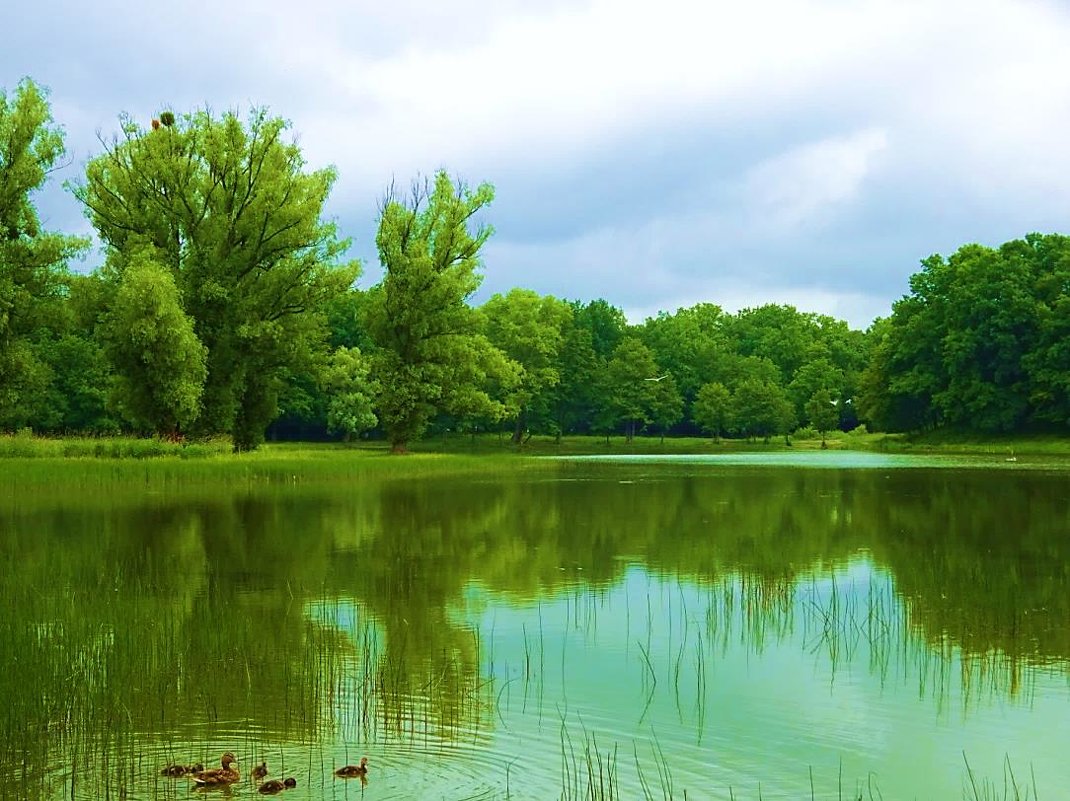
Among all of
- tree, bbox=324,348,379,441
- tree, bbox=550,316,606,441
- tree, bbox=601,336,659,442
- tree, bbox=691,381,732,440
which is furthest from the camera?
tree, bbox=691,381,732,440

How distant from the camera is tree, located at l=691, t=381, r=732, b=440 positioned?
4631 inches

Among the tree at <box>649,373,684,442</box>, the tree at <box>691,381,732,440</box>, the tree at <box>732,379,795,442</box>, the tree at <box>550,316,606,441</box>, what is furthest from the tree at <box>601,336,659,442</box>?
the tree at <box>732,379,795,442</box>

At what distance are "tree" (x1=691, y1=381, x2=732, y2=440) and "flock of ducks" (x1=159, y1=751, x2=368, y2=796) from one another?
367 ft

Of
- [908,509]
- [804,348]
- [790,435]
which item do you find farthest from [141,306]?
[804,348]

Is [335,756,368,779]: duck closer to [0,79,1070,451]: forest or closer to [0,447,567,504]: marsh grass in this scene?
[0,447,567,504]: marsh grass

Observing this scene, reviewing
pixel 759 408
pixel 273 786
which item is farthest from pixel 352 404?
pixel 273 786

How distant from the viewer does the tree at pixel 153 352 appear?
45.3m

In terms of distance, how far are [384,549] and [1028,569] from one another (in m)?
11.3

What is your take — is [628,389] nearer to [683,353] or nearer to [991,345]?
[683,353]

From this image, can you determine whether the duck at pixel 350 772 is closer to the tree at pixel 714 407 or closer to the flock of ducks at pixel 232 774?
the flock of ducks at pixel 232 774

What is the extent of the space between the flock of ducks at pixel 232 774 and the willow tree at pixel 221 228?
45.7 metres

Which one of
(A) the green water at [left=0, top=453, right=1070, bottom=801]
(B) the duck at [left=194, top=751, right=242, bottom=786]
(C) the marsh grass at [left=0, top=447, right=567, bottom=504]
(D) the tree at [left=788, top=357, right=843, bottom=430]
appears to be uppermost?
(D) the tree at [left=788, top=357, right=843, bottom=430]

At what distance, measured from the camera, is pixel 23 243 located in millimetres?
48312

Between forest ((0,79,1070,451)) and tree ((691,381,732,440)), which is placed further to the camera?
tree ((691,381,732,440))
